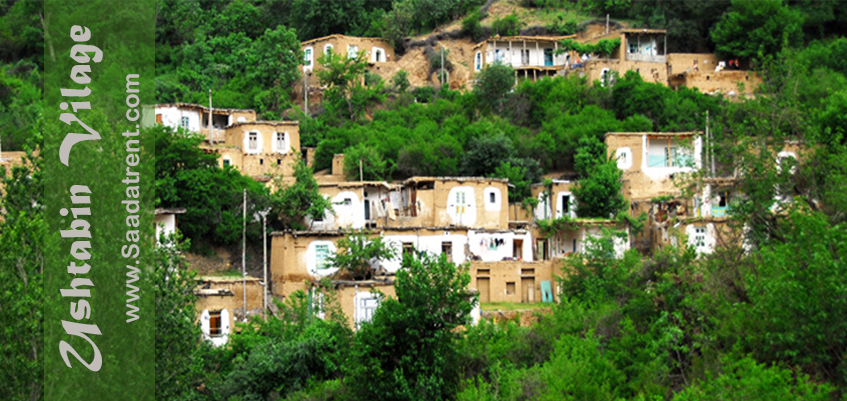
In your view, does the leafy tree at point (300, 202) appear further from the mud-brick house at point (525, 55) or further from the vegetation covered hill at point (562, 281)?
the mud-brick house at point (525, 55)

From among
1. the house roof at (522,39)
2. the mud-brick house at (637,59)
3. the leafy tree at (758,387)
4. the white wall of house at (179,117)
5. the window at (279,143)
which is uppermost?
the house roof at (522,39)

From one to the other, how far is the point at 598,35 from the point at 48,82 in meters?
25.8

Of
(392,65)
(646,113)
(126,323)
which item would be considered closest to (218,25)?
(392,65)

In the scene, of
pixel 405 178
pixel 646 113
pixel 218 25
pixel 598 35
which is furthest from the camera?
pixel 218 25

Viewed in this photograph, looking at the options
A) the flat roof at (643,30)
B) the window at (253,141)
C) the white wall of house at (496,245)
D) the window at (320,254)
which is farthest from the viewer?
the flat roof at (643,30)

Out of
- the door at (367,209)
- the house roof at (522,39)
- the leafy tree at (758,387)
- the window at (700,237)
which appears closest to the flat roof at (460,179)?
the door at (367,209)

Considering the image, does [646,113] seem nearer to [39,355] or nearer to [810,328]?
[810,328]

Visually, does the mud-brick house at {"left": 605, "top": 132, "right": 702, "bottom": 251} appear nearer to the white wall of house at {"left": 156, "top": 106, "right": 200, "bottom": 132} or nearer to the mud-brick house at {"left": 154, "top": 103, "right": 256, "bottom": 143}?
the mud-brick house at {"left": 154, "top": 103, "right": 256, "bottom": 143}

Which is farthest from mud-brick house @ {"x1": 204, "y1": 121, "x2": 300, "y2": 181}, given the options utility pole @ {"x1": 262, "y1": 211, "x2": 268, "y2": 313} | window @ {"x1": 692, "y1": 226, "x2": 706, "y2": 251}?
window @ {"x1": 692, "y1": 226, "x2": 706, "y2": 251}

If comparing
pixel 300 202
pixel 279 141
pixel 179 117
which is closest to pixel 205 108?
pixel 179 117

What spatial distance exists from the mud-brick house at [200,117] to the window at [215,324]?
13.7m

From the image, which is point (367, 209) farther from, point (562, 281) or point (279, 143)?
point (562, 281)

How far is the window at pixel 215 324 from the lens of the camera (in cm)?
3134

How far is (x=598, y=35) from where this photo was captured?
175 feet
